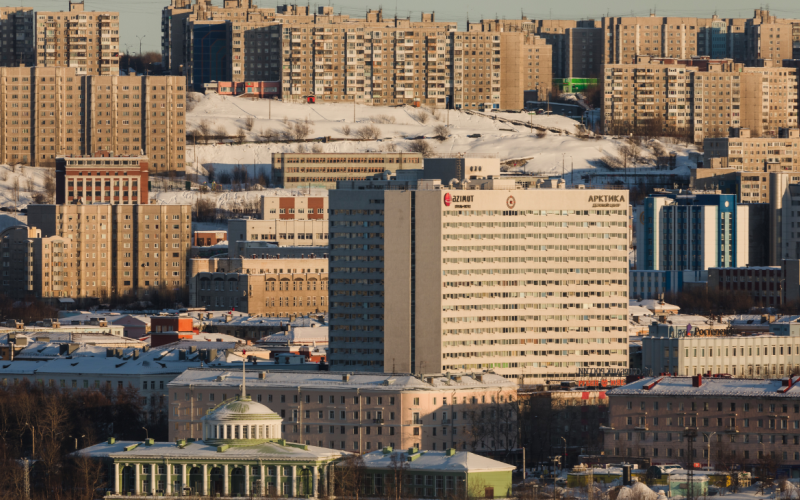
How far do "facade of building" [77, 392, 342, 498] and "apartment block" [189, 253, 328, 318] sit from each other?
80.9 metres

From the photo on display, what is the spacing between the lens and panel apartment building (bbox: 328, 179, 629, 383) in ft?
394

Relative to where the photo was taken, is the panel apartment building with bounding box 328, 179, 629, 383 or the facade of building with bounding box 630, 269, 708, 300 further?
the facade of building with bounding box 630, 269, 708, 300

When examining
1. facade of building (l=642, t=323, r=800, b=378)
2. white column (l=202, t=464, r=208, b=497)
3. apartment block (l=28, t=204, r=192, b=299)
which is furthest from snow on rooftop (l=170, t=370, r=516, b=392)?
apartment block (l=28, t=204, r=192, b=299)

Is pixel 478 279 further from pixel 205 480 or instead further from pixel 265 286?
pixel 265 286

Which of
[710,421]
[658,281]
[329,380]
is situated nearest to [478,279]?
[329,380]

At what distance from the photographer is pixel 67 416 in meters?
105

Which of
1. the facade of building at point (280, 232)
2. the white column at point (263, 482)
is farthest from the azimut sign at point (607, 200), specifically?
the facade of building at point (280, 232)

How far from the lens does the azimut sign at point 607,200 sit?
414 ft

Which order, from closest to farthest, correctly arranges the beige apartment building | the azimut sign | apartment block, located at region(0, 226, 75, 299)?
the beige apartment building < the azimut sign < apartment block, located at region(0, 226, 75, 299)

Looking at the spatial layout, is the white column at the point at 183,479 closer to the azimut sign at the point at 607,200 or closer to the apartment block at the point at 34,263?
the azimut sign at the point at 607,200

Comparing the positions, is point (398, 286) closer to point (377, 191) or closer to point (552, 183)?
point (377, 191)

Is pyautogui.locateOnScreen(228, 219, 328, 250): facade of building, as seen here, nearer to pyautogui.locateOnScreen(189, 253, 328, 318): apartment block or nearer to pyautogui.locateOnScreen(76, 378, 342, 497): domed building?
pyautogui.locateOnScreen(189, 253, 328, 318): apartment block

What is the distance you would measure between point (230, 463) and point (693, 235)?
110531 millimetres

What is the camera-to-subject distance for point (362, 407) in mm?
102500
